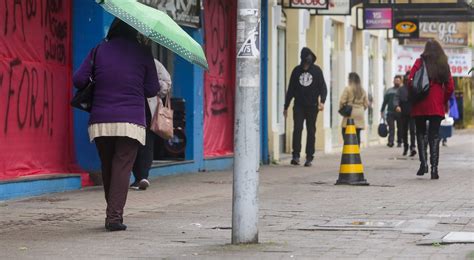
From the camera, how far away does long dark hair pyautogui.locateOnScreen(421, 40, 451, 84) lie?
16.5 meters

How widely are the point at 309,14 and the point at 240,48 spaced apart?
17.5m

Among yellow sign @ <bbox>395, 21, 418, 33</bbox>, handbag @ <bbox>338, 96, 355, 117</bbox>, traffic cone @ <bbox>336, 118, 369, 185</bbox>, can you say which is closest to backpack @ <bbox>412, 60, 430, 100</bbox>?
traffic cone @ <bbox>336, 118, 369, 185</bbox>

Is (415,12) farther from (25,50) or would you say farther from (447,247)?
(447,247)

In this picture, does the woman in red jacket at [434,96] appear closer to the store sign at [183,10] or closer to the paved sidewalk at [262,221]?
the paved sidewalk at [262,221]

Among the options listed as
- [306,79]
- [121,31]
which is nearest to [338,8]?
[306,79]

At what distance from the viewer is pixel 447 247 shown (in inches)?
339

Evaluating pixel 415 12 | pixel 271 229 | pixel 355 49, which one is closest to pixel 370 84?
pixel 355 49

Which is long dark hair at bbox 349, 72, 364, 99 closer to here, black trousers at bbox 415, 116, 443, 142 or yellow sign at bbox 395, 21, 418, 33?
black trousers at bbox 415, 116, 443, 142

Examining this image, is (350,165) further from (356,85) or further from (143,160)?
(356,85)

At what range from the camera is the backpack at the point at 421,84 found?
53.6 feet

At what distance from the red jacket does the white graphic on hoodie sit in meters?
3.89

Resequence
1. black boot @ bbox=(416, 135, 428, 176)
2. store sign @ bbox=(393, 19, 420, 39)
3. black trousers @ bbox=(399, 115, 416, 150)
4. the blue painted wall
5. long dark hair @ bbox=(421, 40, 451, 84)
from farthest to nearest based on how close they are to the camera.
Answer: store sign @ bbox=(393, 19, 420, 39) → black trousers @ bbox=(399, 115, 416, 150) → black boot @ bbox=(416, 135, 428, 176) → long dark hair @ bbox=(421, 40, 451, 84) → the blue painted wall

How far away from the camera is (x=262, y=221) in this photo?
1073 cm

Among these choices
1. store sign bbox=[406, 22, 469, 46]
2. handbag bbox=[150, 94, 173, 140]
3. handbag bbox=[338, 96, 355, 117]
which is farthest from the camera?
store sign bbox=[406, 22, 469, 46]
